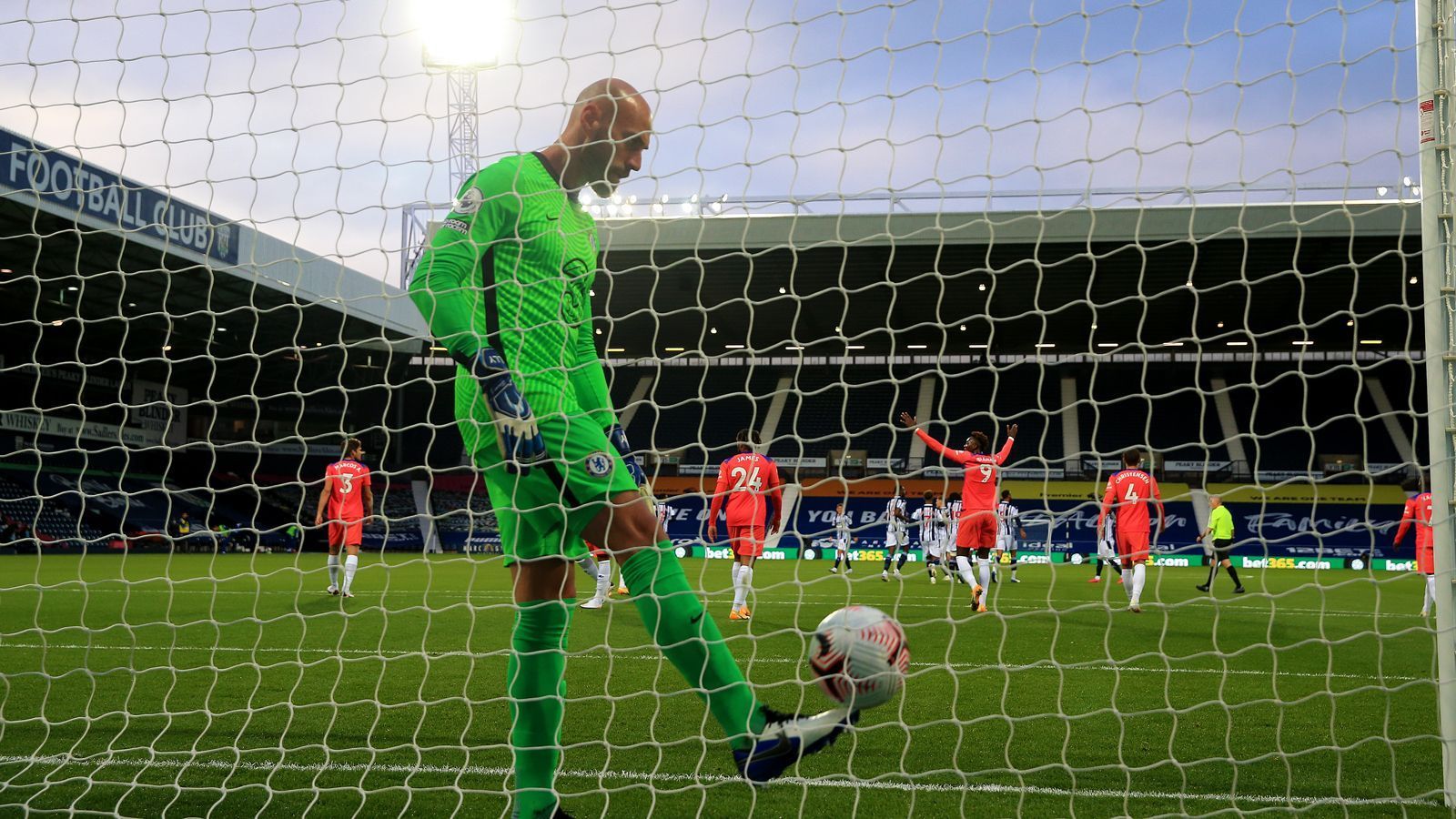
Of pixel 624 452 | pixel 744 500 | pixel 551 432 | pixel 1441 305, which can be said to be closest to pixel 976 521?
pixel 744 500

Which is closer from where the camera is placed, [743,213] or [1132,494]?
[743,213]

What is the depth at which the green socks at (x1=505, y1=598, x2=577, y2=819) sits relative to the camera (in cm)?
278

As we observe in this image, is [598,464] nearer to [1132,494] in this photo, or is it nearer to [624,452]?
[624,452]

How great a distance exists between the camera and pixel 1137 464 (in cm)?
987

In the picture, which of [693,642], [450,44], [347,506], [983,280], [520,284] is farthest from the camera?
[983,280]

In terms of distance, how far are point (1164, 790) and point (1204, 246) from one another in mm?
11922

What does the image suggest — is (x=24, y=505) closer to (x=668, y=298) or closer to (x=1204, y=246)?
(x=668, y=298)

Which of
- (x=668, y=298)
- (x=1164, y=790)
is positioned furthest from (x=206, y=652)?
(x=668, y=298)

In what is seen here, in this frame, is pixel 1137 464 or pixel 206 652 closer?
pixel 206 652

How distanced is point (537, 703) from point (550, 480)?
602 millimetres

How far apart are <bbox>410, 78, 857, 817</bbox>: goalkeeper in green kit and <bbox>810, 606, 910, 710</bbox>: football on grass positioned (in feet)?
0.33

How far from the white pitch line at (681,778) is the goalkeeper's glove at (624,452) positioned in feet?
3.42

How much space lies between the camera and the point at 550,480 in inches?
108

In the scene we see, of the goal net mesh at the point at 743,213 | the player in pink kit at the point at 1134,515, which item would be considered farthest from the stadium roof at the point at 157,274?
the player in pink kit at the point at 1134,515
